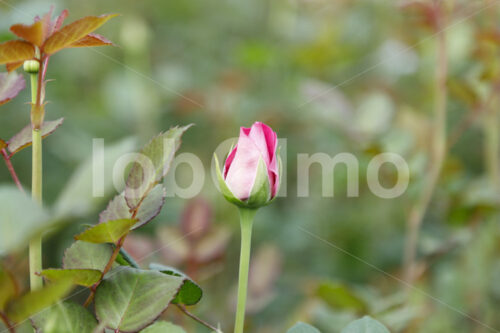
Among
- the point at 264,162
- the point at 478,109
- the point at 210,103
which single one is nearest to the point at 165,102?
the point at 210,103

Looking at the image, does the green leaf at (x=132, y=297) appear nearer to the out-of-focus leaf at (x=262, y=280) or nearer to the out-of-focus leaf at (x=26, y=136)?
the out-of-focus leaf at (x=26, y=136)

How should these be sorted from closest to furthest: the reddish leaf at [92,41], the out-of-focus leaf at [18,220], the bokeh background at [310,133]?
the out-of-focus leaf at [18,220] < the reddish leaf at [92,41] < the bokeh background at [310,133]

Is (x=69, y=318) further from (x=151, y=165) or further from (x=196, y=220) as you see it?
(x=196, y=220)

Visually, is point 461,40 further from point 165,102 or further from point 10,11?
point 10,11

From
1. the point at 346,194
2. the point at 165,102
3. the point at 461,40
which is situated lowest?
the point at 346,194

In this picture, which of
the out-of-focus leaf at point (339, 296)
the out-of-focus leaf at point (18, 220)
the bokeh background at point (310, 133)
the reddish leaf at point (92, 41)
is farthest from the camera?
the bokeh background at point (310, 133)

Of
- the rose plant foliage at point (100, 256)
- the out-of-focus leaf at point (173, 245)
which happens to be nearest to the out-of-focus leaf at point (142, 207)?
the rose plant foliage at point (100, 256)
